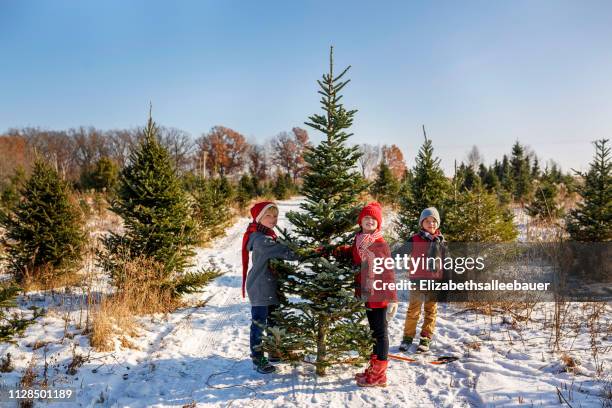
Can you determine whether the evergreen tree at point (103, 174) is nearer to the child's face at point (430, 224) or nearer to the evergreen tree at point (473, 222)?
the evergreen tree at point (473, 222)

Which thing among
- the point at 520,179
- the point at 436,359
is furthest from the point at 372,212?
the point at 520,179

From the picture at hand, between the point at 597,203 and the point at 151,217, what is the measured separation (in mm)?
10719

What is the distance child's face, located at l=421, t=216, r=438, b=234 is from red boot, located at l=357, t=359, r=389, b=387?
6.44 ft

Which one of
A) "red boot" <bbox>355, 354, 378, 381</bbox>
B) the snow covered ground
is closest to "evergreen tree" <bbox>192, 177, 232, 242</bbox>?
the snow covered ground

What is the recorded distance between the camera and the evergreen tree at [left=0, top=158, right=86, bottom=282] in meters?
7.05

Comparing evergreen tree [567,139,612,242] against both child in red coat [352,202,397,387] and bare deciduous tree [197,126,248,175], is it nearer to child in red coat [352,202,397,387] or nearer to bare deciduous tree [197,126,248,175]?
Answer: child in red coat [352,202,397,387]

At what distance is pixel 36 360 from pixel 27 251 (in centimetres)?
375

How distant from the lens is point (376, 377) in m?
3.96

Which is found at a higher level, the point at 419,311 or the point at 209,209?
the point at 209,209

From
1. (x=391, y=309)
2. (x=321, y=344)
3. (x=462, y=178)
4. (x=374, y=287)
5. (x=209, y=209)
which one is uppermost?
(x=462, y=178)

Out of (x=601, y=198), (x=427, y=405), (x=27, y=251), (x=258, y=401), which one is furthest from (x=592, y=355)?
(x=27, y=251)

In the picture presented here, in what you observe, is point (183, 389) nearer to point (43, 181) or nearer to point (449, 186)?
point (43, 181)

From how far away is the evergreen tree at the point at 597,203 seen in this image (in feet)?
28.7

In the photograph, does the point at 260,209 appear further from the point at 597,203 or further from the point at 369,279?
the point at 597,203
